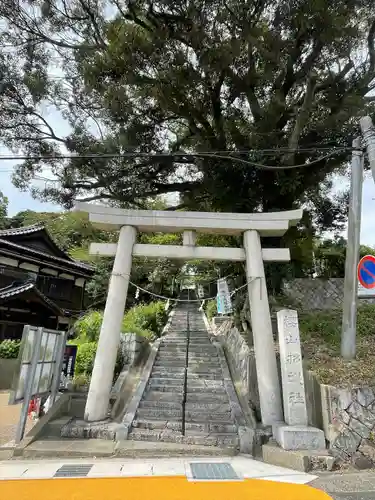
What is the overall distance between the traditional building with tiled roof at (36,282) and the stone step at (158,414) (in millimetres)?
10594

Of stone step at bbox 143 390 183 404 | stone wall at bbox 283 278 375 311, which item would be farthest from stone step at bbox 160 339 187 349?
stone wall at bbox 283 278 375 311

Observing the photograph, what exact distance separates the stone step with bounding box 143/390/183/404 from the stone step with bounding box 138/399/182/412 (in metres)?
0.14

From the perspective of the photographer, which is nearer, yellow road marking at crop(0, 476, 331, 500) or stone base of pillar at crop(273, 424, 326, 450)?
yellow road marking at crop(0, 476, 331, 500)

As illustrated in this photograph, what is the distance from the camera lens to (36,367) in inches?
258

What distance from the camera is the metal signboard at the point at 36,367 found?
6.13 metres

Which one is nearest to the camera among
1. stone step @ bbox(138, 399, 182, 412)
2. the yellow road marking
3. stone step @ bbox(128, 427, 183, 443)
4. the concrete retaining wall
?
the yellow road marking

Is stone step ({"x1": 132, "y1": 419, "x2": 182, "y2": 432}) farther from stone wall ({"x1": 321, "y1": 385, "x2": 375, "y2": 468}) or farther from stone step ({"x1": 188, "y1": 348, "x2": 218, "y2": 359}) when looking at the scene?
stone step ({"x1": 188, "y1": 348, "x2": 218, "y2": 359})

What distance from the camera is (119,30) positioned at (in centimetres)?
986

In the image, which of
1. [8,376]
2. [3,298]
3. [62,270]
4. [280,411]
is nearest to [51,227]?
[62,270]

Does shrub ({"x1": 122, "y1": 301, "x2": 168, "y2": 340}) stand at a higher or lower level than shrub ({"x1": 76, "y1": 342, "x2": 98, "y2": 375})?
higher

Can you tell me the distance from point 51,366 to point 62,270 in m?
15.3

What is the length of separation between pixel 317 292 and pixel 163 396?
328 inches

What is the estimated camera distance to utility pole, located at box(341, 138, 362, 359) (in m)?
7.20

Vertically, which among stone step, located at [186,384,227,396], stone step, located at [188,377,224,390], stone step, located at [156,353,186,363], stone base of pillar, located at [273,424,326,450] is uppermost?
stone step, located at [156,353,186,363]
